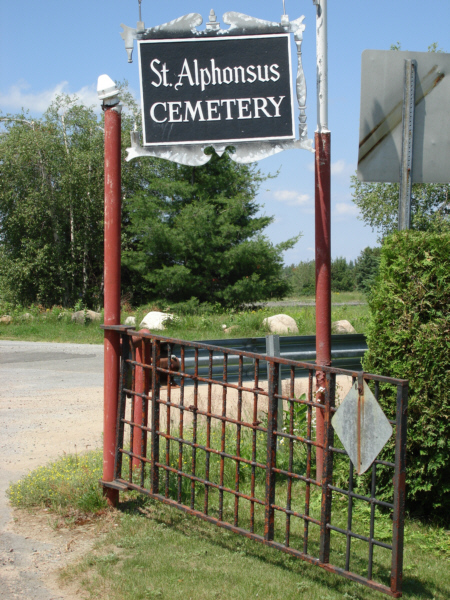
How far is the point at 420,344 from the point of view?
155 inches

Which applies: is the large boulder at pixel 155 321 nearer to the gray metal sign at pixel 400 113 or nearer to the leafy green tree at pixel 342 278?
the gray metal sign at pixel 400 113

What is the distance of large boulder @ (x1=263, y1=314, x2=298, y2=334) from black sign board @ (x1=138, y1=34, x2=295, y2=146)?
12570mm

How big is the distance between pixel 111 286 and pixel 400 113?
242 centimetres

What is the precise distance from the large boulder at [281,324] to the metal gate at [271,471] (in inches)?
430

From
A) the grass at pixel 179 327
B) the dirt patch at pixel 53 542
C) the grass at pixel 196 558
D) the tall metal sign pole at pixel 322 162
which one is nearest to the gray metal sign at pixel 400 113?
the tall metal sign pole at pixel 322 162

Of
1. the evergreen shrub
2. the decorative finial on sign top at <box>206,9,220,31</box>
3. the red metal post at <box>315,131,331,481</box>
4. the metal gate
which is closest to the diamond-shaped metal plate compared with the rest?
the metal gate

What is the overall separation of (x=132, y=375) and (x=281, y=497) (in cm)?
160

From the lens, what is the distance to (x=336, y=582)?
338 centimetres

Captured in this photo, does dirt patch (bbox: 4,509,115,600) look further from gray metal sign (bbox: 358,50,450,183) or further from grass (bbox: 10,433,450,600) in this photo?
gray metal sign (bbox: 358,50,450,183)

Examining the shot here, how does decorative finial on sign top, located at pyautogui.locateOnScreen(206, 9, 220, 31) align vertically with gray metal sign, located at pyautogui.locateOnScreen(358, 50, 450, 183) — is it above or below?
above

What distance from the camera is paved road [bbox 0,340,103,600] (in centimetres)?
354

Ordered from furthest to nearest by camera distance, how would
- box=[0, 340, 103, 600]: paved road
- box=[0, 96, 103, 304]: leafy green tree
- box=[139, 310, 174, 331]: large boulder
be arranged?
box=[0, 96, 103, 304]: leafy green tree → box=[139, 310, 174, 331]: large boulder → box=[0, 340, 103, 600]: paved road

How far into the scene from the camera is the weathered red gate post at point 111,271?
427 centimetres

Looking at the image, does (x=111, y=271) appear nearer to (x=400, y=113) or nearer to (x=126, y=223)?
(x=400, y=113)
